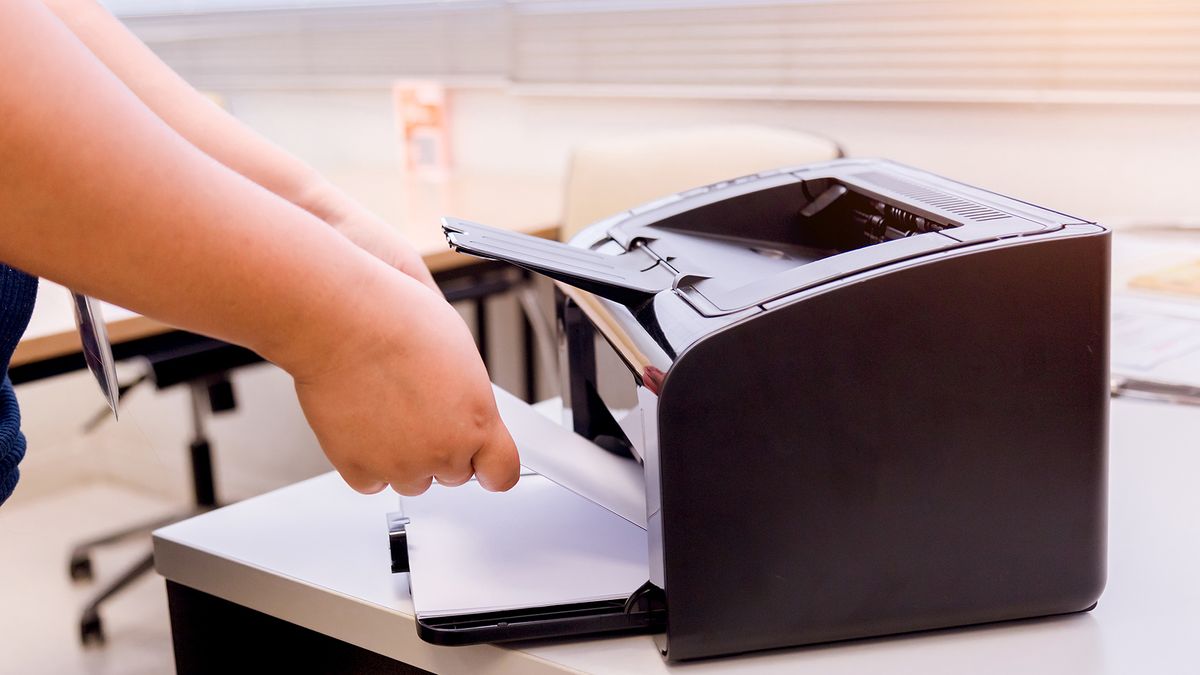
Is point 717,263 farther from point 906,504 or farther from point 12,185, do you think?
point 12,185

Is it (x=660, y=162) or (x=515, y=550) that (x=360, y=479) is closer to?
(x=515, y=550)

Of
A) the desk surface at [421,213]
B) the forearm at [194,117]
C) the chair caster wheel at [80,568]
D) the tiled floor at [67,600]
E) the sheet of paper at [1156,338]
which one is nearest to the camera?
the forearm at [194,117]

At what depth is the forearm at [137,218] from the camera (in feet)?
1.23

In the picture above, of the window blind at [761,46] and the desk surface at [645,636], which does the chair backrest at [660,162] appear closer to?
the window blind at [761,46]

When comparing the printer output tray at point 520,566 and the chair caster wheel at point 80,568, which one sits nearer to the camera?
the printer output tray at point 520,566

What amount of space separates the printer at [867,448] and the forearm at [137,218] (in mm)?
104

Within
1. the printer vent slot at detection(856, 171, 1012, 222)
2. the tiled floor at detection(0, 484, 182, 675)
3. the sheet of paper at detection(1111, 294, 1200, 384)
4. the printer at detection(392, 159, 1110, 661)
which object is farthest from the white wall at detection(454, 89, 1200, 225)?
the tiled floor at detection(0, 484, 182, 675)

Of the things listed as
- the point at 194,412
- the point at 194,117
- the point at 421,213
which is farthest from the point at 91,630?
the point at 194,117

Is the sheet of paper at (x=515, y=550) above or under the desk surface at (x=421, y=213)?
under

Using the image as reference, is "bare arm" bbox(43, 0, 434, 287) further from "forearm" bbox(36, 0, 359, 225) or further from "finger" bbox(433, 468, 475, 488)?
"finger" bbox(433, 468, 475, 488)

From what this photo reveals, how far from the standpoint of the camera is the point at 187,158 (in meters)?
0.41

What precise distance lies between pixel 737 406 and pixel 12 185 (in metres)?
0.31

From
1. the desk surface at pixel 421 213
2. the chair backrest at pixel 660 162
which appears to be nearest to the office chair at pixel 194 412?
the desk surface at pixel 421 213

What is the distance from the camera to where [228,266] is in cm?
42
